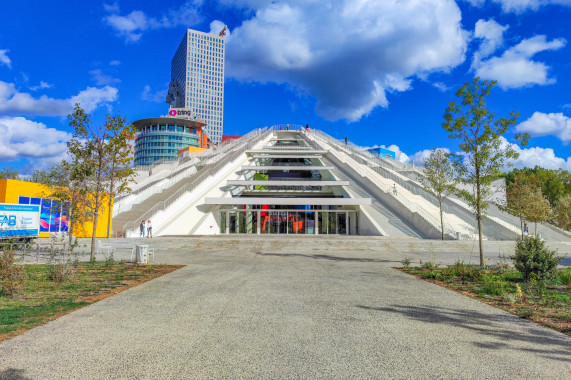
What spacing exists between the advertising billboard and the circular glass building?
8781 cm

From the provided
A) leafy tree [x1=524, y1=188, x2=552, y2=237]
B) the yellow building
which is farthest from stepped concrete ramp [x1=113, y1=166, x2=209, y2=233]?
leafy tree [x1=524, y1=188, x2=552, y2=237]

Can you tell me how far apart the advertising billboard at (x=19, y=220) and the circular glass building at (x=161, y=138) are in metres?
87.8

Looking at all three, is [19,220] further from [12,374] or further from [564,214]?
[564,214]

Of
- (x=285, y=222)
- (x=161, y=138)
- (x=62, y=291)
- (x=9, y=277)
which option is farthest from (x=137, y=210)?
(x=161, y=138)

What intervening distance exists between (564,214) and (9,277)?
133ft

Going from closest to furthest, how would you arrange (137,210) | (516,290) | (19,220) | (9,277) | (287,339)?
(287,339) → (9,277) → (516,290) → (19,220) → (137,210)

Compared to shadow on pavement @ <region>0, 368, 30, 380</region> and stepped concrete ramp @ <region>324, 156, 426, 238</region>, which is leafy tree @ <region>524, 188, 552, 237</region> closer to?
stepped concrete ramp @ <region>324, 156, 426, 238</region>

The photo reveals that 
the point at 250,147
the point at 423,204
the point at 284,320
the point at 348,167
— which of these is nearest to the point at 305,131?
the point at 250,147

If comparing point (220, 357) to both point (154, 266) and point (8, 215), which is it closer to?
point (154, 266)

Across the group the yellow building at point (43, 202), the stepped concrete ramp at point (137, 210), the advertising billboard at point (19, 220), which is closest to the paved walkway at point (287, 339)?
the advertising billboard at point (19, 220)

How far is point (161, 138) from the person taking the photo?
348 ft

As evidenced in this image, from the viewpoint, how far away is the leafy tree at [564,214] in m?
30.7

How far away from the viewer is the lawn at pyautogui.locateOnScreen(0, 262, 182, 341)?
5855 millimetres

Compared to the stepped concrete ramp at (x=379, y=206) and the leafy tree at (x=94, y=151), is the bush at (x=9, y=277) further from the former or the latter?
the stepped concrete ramp at (x=379, y=206)
